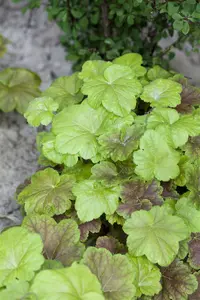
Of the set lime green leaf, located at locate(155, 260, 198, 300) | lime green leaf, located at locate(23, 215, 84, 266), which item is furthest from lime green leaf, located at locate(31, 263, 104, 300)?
lime green leaf, located at locate(155, 260, 198, 300)

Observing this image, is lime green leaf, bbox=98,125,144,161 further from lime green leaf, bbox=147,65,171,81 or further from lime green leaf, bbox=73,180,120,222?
lime green leaf, bbox=147,65,171,81

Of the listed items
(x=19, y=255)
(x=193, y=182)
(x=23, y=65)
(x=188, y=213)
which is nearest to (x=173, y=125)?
(x=193, y=182)

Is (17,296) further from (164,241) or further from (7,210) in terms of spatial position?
(7,210)

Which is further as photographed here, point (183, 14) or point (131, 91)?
point (183, 14)

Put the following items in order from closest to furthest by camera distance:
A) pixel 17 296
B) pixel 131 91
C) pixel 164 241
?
1. pixel 17 296
2. pixel 164 241
3. pixel 131 91

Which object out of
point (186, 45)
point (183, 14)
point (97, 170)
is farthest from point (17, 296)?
point (186, 45)

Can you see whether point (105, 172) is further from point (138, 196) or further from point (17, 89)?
point (17, 89)
